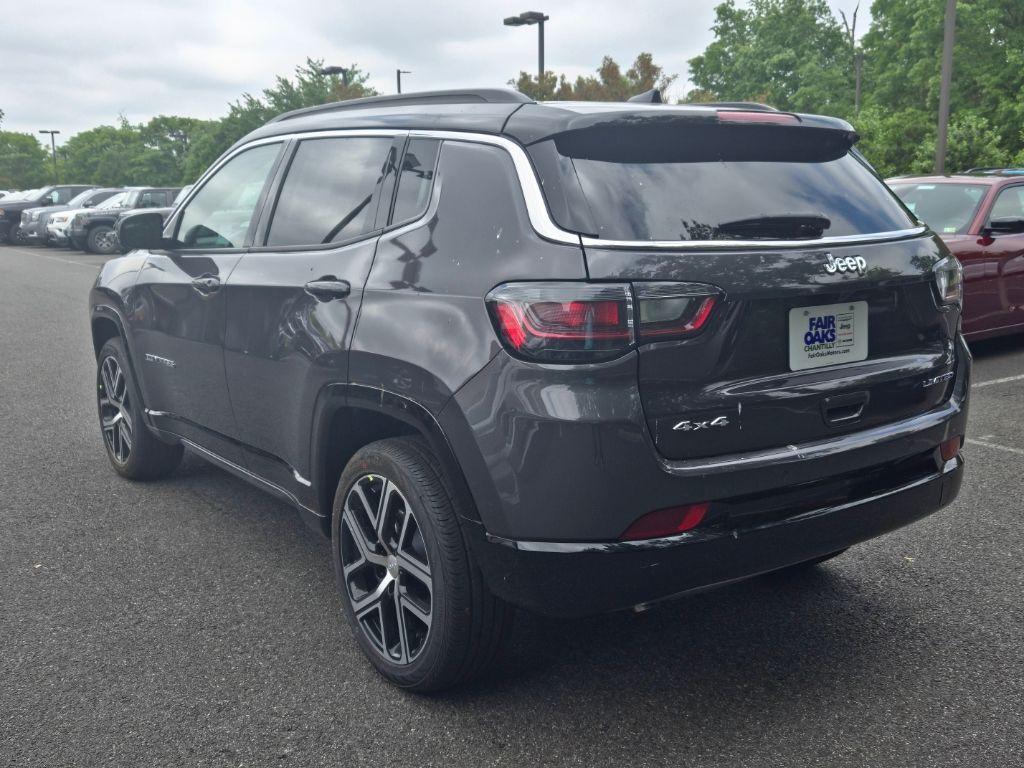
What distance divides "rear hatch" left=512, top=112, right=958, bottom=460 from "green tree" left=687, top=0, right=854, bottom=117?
2479 inches

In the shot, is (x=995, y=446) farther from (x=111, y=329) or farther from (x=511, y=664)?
(x=111, y=329)

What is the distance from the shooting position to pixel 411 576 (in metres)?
3.12

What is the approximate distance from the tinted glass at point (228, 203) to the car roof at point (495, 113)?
281 millimetres

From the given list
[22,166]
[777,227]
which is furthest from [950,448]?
[22,166]

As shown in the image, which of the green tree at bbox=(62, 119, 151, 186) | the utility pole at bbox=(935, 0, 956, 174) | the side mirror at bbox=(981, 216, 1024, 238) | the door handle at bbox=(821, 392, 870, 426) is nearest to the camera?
the door handle at bbox=(821, 392, 870, 426)

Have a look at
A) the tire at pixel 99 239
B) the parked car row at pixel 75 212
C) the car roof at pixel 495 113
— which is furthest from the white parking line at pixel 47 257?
the car roof at pixel 495 113

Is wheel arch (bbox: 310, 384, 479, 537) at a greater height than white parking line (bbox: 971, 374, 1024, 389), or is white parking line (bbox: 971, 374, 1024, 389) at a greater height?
wheel arch (bbox: 310, 384, 479, 537)

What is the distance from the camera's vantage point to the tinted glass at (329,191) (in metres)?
3.44

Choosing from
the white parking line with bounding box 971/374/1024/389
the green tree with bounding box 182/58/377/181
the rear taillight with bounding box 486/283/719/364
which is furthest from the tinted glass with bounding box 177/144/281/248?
the green tree with bounding box 182/58/377/181

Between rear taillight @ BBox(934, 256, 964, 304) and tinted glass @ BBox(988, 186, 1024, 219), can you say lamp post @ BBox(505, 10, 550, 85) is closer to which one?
tinted glass @ BBox(988, 186, 1024, 219)

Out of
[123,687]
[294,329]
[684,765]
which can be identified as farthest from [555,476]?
[123,687]

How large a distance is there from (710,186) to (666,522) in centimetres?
95

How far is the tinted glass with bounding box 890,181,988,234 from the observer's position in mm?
8797

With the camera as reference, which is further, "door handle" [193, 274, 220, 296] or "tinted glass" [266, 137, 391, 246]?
"door handle" [193, 274, 220, 296]
